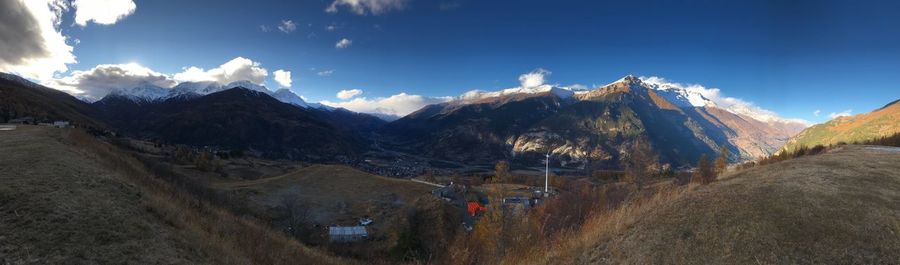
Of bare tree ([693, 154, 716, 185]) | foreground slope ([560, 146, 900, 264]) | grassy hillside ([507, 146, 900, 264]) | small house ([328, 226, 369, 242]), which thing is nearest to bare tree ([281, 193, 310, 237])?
small house ([328, 226, 369, 242])

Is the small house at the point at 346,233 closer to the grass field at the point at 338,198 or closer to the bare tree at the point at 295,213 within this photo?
the grass field at the point at 338,198

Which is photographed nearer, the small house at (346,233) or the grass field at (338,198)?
the small house at (346,233)

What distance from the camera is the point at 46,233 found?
12.8 metres

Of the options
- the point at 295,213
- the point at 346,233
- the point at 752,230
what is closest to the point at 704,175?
the point at 752,230

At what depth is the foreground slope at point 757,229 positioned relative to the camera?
11984mm

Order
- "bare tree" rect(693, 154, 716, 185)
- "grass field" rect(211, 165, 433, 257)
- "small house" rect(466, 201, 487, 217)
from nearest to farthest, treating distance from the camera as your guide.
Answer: "bare tree" rect(693, 154, 716, 185) → "grass field" rect(211, 165, 433, 257) → "small house" rect(466, 201, 487, 217)

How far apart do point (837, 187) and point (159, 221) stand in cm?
3080

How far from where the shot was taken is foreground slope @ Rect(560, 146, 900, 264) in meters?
12.0

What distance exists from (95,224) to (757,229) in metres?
23.1

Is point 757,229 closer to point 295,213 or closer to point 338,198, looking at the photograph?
point 295,213

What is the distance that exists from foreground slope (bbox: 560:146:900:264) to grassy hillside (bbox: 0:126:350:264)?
1393 centimetres

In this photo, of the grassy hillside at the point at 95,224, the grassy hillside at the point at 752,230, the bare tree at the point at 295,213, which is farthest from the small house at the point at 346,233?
the grassy hillside at the point at 752,230

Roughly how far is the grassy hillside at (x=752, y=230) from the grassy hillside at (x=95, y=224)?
12.3 m

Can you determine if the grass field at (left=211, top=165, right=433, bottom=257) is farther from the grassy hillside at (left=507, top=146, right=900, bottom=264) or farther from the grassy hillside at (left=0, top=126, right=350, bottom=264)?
the grassy hillside at (left=507, top=146, right=900, bottom=264)
